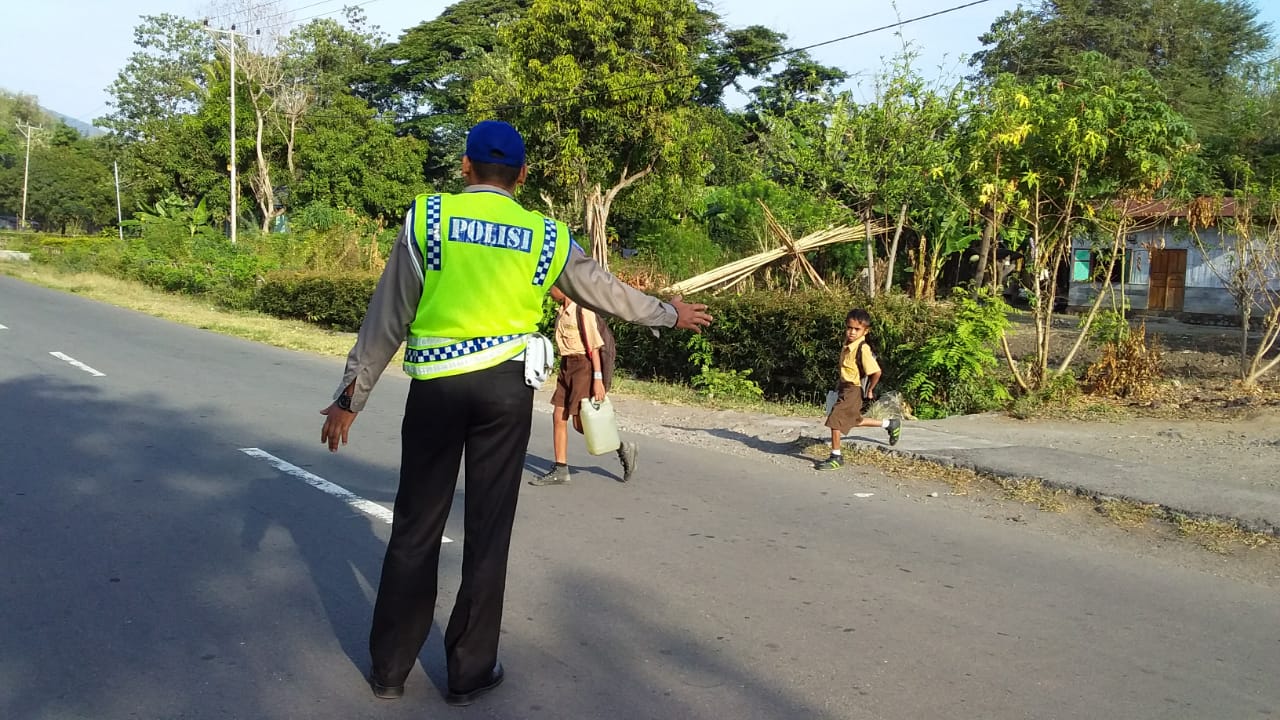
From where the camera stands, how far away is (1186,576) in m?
5.75

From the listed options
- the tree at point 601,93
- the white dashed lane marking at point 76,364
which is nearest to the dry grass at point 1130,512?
the white dashed lane marking at point 76,364

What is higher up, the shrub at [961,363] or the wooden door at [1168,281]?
the wooden door at [1168,281]

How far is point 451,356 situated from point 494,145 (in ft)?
2.47

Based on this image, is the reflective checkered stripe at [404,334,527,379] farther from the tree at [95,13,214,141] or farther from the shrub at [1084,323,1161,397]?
the tree at [95,13,214,141]

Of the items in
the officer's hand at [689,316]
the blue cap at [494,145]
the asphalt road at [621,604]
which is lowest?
the asphalt road at [621,604]

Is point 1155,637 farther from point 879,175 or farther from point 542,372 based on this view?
point 879,175

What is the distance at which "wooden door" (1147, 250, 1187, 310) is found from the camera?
26.3 metres

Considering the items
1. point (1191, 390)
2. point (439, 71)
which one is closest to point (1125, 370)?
point (1191, 390)

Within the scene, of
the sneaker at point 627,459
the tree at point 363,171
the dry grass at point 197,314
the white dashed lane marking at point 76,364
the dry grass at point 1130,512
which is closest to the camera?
the dry grass at point 1130,512

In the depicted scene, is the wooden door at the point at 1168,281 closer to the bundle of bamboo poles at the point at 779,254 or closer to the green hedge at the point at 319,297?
the bundle of bamboo poles at the point at 779,254

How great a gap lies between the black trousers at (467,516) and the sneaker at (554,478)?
377 cm

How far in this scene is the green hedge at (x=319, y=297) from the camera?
2131 centimetres

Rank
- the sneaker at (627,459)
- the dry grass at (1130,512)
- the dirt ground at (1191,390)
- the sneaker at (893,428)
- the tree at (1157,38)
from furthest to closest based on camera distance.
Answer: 1. the tree at (1157,38)
2. the dirt ground at (1191,390)
3. the sneaker at (893,428)
4. the sneaker at (627,459)
5. the dry grass at (1130,512)

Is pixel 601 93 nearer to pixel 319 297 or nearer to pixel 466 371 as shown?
pixel 319 297
